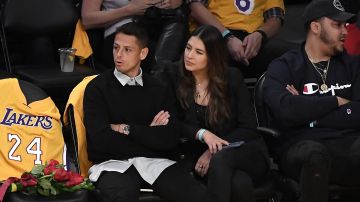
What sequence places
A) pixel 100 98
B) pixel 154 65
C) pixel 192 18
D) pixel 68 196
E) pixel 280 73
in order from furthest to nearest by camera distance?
pixel 192 18 → pixel 154 65 → pixel 280 73 → pixel 100 98 → pixel 68 196

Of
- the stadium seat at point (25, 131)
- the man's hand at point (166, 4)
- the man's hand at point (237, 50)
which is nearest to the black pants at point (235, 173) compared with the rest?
the stadium seat at point (25, 131)

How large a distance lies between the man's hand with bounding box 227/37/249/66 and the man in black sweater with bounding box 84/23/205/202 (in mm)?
1144

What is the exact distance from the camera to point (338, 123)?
534 centimetres

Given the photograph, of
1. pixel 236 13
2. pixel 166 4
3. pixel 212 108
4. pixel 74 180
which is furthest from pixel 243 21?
pixel 74 180

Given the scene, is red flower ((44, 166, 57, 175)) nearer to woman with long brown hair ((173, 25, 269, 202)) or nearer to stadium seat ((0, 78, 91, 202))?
stadium seat ((0, 78, 91, 202))

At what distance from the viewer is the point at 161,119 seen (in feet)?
16.9

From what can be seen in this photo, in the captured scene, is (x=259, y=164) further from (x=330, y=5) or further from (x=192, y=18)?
(x=192, y=18)

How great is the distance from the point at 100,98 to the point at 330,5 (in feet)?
5.19

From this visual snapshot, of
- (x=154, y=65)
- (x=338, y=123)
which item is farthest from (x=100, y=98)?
(x=338, y=123)

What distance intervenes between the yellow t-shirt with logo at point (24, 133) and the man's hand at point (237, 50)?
161 cm

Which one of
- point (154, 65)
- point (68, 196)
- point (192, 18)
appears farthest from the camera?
point (192, 18)

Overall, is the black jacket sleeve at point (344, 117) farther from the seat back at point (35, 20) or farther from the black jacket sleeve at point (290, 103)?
the seat back at point (35, 20)

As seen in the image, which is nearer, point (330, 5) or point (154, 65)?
point (330, 5)

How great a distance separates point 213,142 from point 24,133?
1100 millimetres
